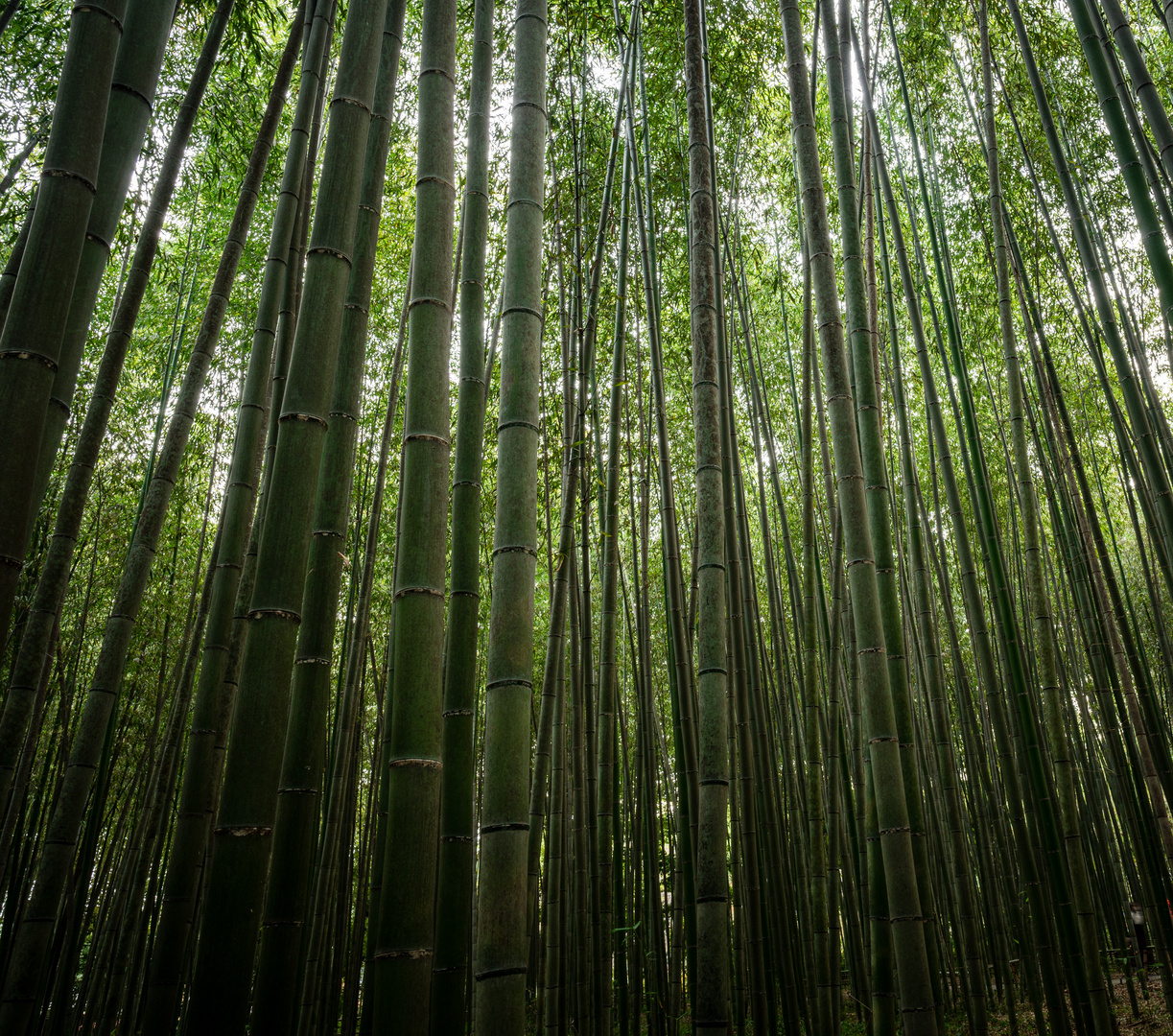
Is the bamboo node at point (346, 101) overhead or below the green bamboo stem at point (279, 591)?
overhead

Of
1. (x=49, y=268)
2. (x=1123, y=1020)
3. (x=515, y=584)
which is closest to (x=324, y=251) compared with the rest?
(x=49, y=268)

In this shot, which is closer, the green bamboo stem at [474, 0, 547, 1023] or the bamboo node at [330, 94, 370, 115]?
the green bamboo stem at [474, 0, 547, 1023]

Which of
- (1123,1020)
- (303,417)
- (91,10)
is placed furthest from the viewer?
(1123,1020)

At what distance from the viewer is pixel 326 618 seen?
55.2 inches

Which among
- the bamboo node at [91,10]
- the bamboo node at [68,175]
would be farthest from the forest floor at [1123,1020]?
the bamboo node at [91,10]

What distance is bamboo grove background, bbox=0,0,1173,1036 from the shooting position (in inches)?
48.5

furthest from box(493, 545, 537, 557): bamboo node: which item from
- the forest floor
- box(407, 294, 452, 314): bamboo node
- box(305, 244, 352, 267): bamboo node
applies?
the forest floor

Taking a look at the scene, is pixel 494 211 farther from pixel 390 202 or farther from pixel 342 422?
pixel 342 422

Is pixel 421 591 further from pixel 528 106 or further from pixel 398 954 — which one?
pixel 528 106

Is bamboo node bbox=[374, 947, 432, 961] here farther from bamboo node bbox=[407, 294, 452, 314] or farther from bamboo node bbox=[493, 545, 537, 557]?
bamboo node bbox=[407, 294, 452, 314]

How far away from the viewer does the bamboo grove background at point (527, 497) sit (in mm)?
1231

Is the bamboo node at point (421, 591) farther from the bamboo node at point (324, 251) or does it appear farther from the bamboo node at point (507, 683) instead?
the bamboo node at point (324, 251)

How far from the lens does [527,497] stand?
1410 millimetres

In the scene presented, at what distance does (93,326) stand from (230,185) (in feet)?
4.96
